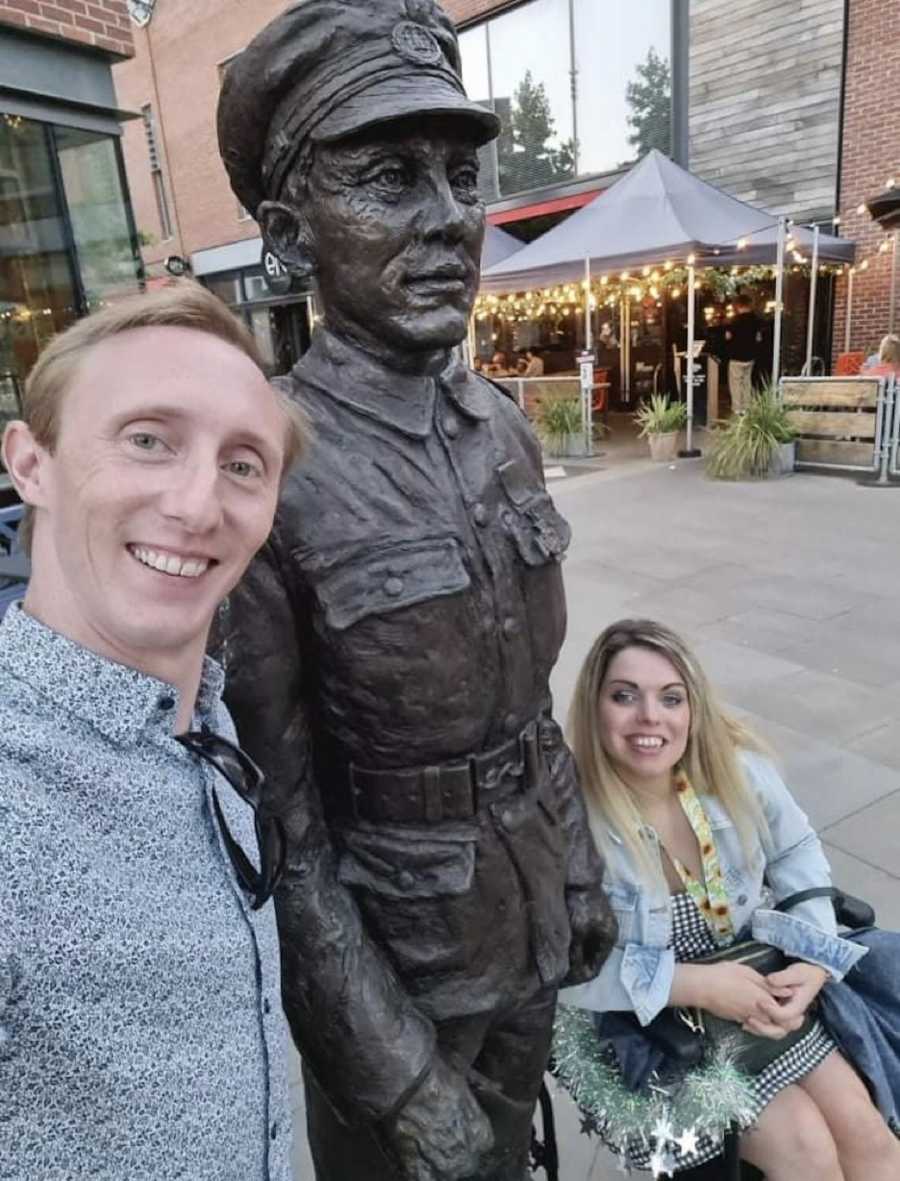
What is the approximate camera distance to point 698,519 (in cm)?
816

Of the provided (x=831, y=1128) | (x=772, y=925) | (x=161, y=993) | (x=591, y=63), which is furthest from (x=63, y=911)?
(x=591, y=63)

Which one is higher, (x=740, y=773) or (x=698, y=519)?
(x=740, y=773)

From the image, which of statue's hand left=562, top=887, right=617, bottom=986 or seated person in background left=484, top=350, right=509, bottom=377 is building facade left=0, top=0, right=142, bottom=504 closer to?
statue's hand left=562, top=887, right=617, bottom=986

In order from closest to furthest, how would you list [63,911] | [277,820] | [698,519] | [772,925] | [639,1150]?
1. [63,911]
2. [277,820]
3. [639,1150]
4. [772,925]
5. [698,519]

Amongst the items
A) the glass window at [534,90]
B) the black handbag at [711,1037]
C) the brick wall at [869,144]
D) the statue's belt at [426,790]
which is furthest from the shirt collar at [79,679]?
the glass window at [534,90]

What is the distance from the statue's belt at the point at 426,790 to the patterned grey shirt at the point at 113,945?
0.40 meters

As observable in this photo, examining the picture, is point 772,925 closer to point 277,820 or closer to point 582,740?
point 582,740

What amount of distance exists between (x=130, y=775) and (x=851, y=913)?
6.29ft

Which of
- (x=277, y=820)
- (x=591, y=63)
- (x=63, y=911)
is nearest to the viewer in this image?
(x=63, y=911)

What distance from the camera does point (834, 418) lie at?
9.55 m

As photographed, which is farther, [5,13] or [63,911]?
[5,13]

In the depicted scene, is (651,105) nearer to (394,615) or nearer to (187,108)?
(187,108)

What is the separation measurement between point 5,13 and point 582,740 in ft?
21.2

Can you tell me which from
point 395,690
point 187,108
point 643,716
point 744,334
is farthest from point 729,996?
point 187,108
